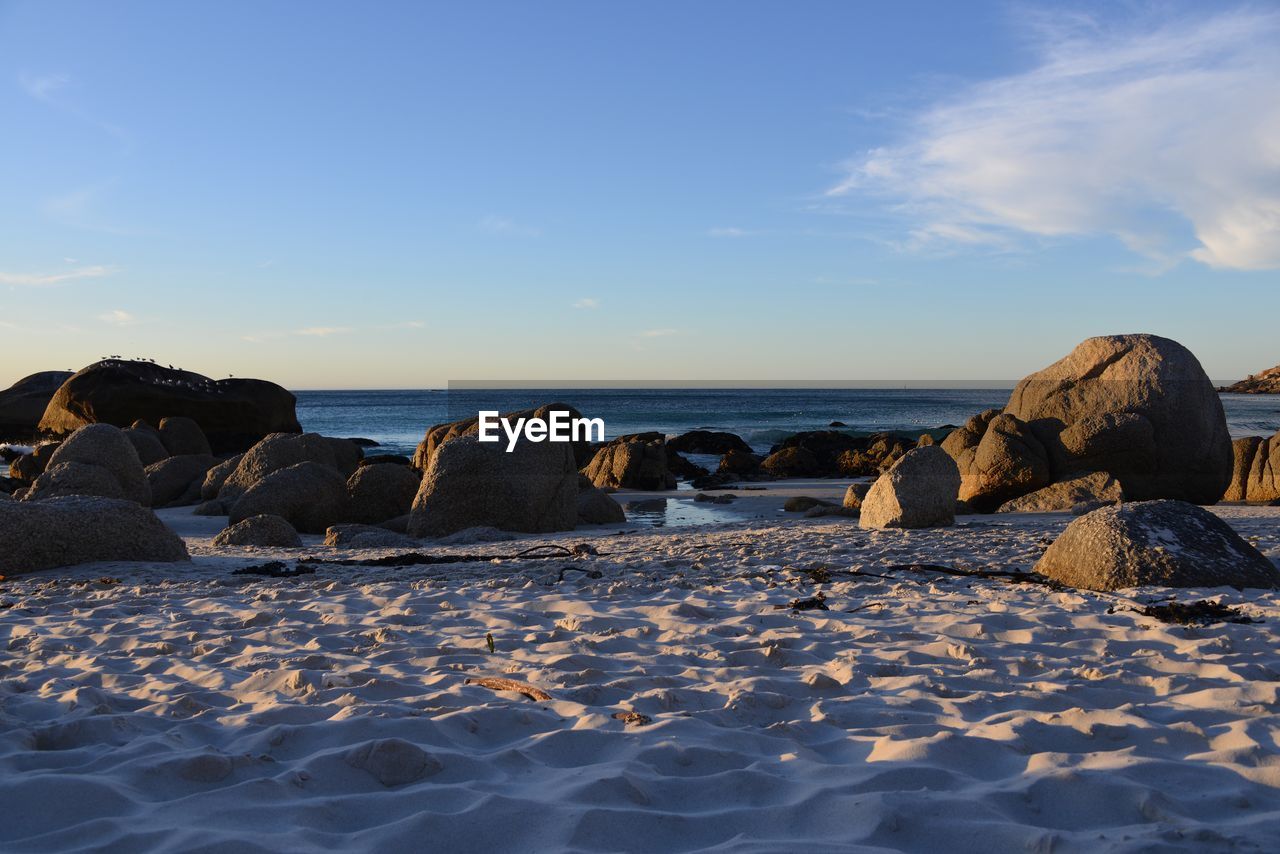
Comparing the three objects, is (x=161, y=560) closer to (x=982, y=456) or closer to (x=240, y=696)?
(x=240, y=696)

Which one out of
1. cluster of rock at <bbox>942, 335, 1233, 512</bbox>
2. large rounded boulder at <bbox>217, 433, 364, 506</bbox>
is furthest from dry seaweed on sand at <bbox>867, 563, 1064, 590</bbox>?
large rounded boulder at <bbox>217, 433, 364, 506</bbox>

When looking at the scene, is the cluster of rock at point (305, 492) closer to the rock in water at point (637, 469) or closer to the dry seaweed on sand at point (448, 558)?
the dry seaweed on sand at point (448, 558)

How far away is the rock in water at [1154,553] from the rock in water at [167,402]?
27.7m

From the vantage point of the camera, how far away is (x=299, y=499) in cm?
1209

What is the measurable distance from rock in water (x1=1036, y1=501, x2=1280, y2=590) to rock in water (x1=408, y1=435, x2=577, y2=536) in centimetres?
637

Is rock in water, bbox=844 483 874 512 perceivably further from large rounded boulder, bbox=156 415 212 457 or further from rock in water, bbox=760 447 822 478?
large rounded boulder, bbox=156 415 212 457

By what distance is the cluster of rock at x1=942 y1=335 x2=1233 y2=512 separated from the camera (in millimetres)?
12492

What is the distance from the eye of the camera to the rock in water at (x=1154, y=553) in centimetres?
602

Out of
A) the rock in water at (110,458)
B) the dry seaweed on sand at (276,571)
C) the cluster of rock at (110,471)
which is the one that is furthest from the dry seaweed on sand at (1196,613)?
the rock in water at (110,458)

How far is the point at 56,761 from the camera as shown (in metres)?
3.01

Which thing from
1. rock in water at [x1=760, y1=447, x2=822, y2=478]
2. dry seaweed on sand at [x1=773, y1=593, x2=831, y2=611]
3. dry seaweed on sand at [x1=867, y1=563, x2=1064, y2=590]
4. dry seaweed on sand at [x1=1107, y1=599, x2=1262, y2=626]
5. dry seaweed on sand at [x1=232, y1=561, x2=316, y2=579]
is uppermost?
dry seaweed on sand at [x1=1107, y1=599, x2=1262, y2=626]

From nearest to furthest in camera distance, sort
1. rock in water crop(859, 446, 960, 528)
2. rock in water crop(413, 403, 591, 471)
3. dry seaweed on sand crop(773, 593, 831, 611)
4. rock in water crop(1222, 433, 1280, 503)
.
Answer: dry seaweed on sand crop(773, 593, 831, 611)
rock in water crop(859, 446, 960, 528)
rock in water crop(413, 403, 591, 471)
rock in water crop(1222, 433, 1280, 503)

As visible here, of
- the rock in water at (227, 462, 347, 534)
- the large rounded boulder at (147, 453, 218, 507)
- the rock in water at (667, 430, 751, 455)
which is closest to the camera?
the rock in water at (227, 462, 347, 534)

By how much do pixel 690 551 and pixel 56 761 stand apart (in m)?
5.58
